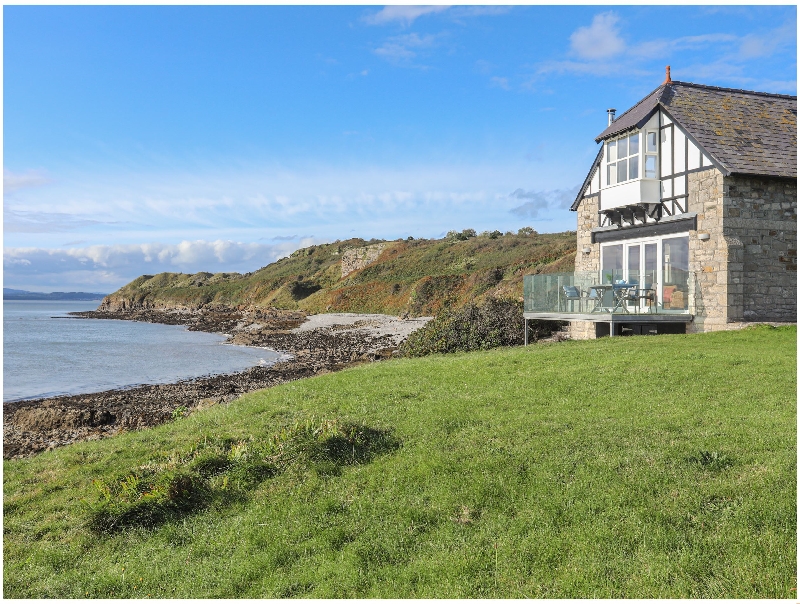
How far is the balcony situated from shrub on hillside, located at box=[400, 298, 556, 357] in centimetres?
95

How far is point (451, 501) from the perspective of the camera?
6945 mm

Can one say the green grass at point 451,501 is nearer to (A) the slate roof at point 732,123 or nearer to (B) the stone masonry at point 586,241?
(A) the slate roof at point 732,123

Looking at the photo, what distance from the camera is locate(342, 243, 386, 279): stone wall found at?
8469 centimetres

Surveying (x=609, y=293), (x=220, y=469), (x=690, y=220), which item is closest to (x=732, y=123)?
(x=690, y=220)

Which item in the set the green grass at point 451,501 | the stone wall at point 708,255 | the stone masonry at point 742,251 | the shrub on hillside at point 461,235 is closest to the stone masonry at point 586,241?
the stone wall at point 708,255

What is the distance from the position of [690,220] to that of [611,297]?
3449 mm

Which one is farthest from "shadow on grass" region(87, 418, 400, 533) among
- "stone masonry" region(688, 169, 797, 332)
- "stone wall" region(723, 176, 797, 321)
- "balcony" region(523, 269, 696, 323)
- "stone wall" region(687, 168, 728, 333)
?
"stone wall" region(723, 176, 797, 321)

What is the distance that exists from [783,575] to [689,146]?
18.0 metres

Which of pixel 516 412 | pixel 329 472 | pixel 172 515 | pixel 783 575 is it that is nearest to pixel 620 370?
pixel 516 412

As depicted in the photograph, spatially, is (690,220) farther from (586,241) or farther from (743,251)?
(586,241)

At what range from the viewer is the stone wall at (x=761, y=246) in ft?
63.7

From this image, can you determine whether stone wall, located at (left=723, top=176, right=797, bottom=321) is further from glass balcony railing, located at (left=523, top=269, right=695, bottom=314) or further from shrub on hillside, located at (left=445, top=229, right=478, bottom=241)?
shrub on hillside, located at (left=445, top=229, right=478, bottom=241)

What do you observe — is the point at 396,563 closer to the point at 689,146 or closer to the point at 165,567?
the point at 165,567

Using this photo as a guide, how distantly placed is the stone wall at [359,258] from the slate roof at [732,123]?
2445 inches
